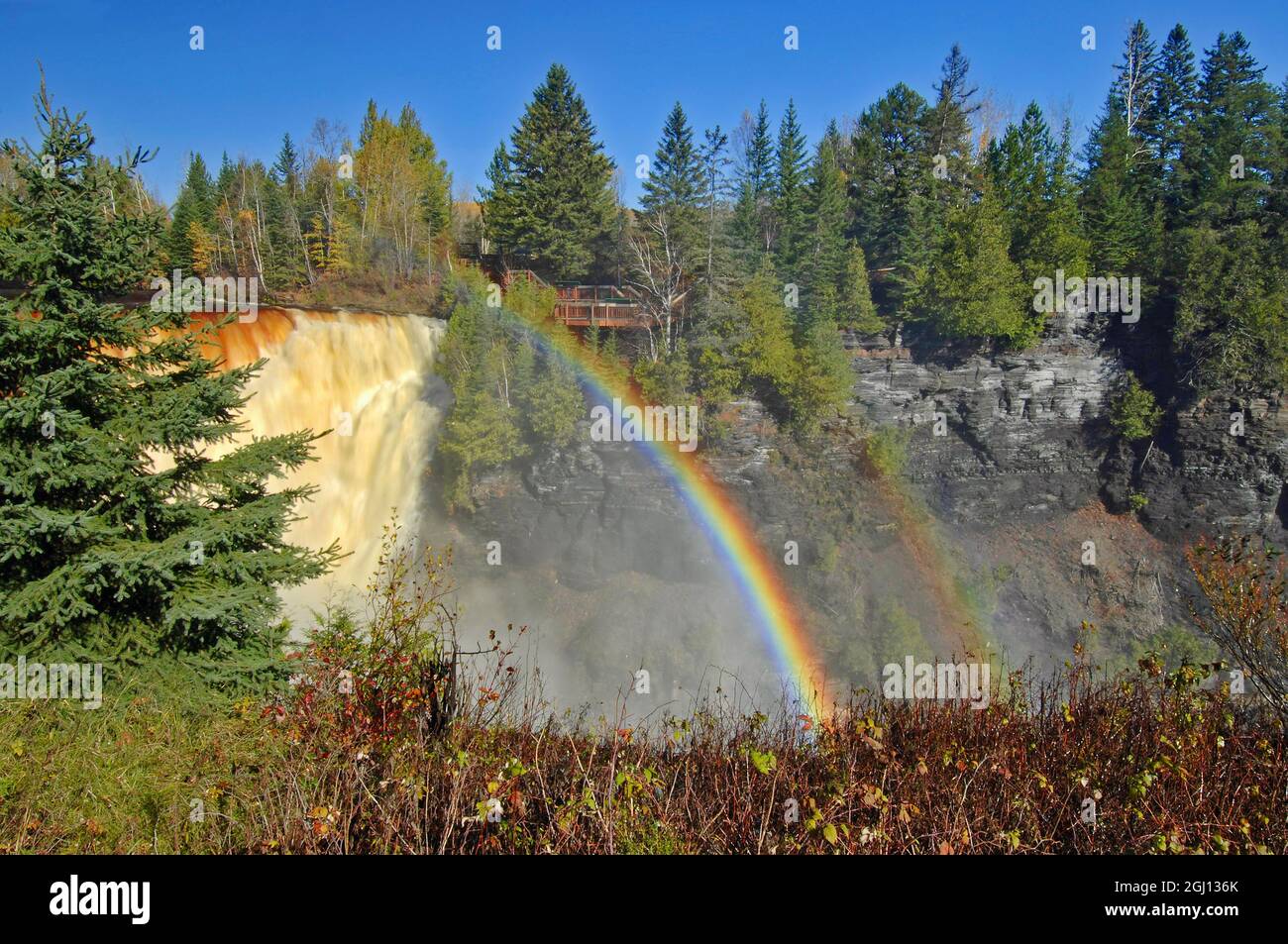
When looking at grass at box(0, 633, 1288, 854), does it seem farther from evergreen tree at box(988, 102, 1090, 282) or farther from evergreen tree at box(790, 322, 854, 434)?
evergreen tree at box(988, 102, 1090, 282)

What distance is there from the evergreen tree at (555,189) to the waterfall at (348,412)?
7.28 meters

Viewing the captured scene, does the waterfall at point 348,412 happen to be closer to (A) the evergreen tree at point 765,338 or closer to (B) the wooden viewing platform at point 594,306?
(B) the wooden viewing platform at point 594,306

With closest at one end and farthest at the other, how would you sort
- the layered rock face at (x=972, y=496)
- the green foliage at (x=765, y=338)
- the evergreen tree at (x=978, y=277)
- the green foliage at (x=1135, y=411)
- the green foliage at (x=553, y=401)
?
the green foliage at (x=553, y=401)
the green foliage at (x=765, y=338)
the evergreen tree at (x=978, y=277)
the layered rock face at (x=972, y=496)
the green foliage at (x=1135, y=411)

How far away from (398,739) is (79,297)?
581 cm

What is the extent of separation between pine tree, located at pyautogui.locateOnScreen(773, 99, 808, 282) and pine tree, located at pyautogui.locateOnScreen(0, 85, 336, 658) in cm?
2830

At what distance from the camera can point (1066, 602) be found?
98.4ft

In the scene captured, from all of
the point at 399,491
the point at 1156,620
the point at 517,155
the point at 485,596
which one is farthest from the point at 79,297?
the point at 1156,620

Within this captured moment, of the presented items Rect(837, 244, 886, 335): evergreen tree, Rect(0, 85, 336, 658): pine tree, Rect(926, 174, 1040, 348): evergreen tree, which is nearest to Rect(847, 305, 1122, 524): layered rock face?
Rect(837, 244, 886, 335): evergreen tree

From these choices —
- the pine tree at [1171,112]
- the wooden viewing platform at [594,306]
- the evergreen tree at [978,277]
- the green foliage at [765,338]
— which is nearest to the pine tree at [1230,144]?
the pine tree at [1171,112]

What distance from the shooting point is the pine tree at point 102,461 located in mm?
6699

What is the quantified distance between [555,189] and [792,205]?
11.3 m

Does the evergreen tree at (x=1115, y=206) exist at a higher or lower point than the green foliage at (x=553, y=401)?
higher

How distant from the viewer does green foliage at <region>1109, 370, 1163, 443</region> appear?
31.1 meters
